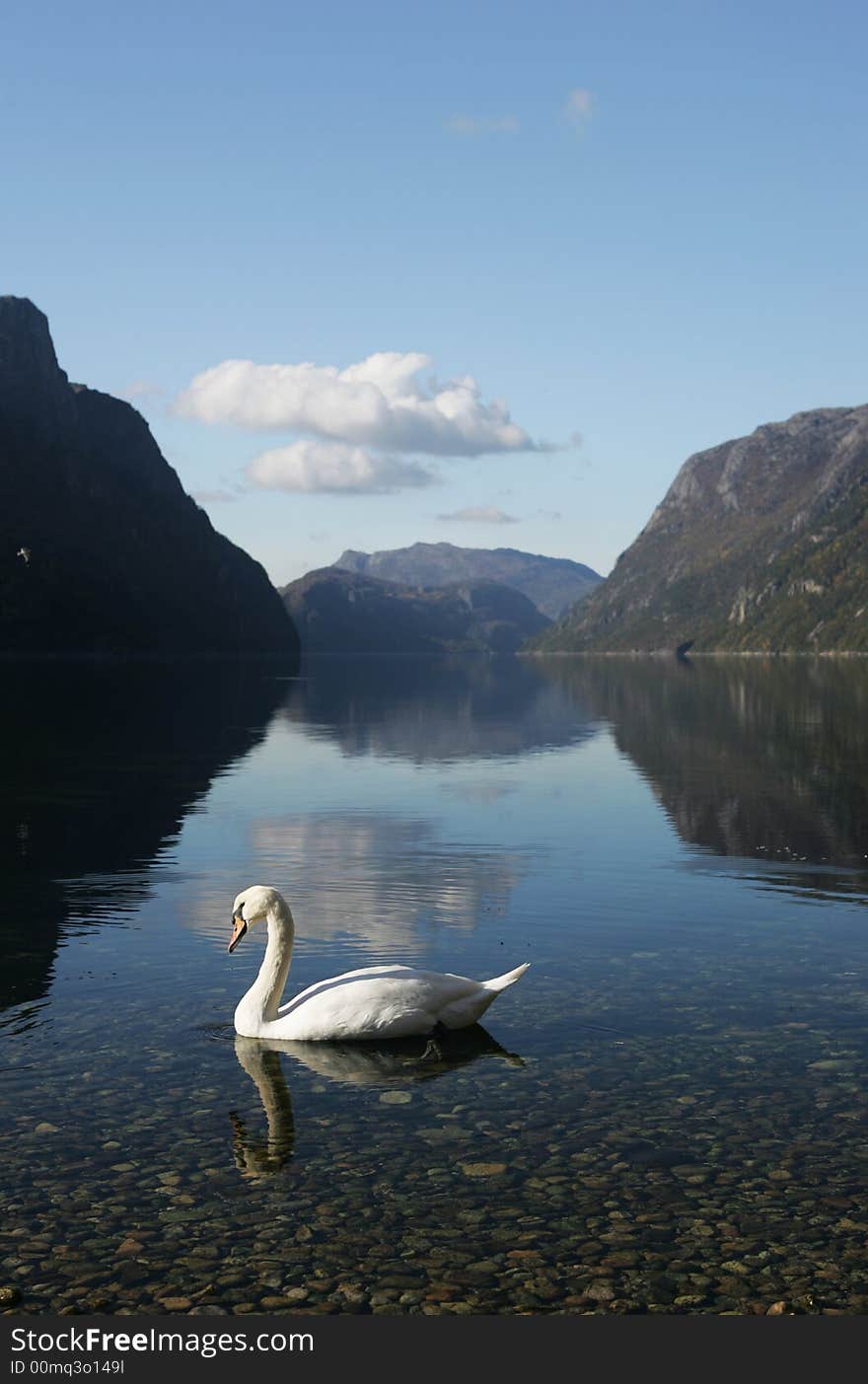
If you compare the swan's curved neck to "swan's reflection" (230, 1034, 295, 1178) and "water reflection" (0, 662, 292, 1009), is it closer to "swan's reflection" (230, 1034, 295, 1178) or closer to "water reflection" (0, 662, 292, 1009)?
"swan's reflection" (230, 1034, 295, 1178)

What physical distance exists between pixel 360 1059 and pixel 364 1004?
76 centimetres

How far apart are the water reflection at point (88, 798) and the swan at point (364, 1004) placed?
4.70 metres

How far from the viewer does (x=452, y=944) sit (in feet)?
82.8

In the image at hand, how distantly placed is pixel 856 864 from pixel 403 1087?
69.0ft

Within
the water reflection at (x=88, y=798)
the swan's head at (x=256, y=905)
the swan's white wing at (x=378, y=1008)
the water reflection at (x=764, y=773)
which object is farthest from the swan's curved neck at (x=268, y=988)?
the water reflection at (x=764, y=773)

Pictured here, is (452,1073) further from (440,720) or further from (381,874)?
(440,720)

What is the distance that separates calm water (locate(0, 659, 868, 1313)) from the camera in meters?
11.8

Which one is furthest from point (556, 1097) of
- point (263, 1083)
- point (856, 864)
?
point (856, 864)

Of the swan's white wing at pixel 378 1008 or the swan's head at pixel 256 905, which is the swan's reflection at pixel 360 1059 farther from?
the swan's head at pixel 256 905

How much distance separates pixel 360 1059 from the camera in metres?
18.3

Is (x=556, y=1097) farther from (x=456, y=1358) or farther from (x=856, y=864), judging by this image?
(x=856, y=864)

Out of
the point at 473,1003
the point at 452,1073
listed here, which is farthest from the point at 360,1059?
the point at 473,1003

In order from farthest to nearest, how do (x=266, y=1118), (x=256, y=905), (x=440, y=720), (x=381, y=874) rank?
(x=440, y=720) < (x=381, y=874) < (x=256, y=905) < (x=266, y=1118)

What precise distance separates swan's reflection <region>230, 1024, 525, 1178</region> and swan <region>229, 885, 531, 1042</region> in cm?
19
